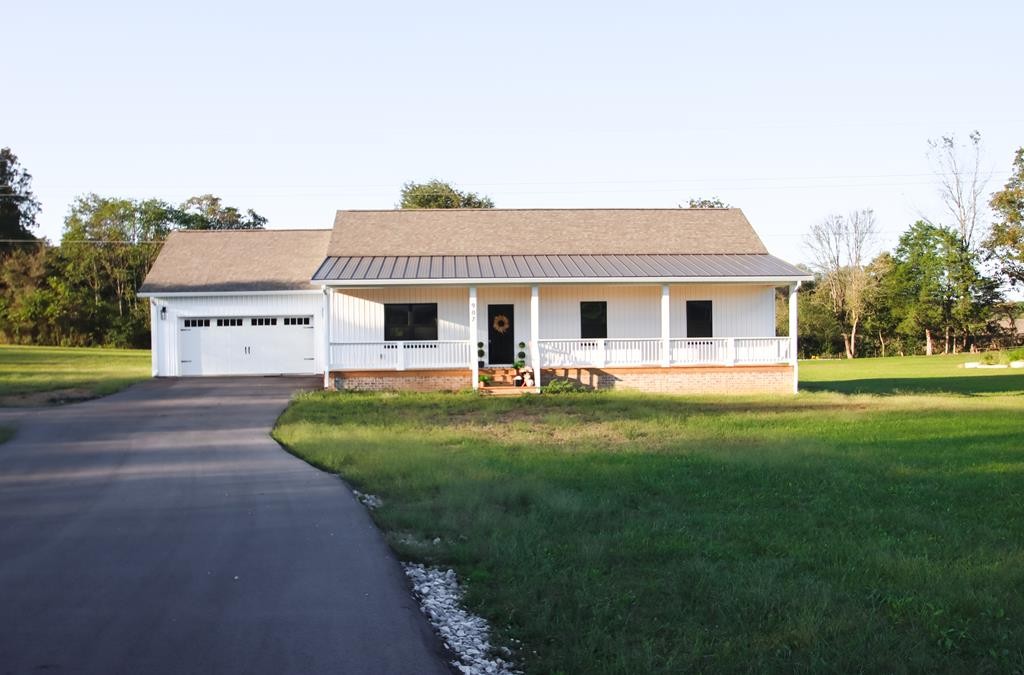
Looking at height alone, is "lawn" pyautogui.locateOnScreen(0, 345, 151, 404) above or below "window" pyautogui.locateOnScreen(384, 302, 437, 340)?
below

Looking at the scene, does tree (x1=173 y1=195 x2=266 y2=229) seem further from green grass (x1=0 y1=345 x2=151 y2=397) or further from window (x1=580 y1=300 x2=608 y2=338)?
window (x1=580 y1=300 x2=608 y2=338)

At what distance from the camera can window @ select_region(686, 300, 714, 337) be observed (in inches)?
1083

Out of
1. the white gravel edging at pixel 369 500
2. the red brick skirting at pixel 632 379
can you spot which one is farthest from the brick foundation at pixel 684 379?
the white gravel edging at pixel 369 500

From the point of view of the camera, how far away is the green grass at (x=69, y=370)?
24.5 metres

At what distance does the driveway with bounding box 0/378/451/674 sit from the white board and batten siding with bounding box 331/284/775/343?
1339cm

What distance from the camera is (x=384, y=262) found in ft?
88.4

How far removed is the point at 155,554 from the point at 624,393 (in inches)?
712

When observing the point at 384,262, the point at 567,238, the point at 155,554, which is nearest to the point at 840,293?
the point at 567,238

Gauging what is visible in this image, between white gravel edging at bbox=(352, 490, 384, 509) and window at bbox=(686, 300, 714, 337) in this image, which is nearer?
white gravel edging at bbox=(352, 490, 384, 509)

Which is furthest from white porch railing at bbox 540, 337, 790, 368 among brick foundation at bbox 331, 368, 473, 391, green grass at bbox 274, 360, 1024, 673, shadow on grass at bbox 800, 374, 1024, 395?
green grass at bbox 274, 360, 1024, 673

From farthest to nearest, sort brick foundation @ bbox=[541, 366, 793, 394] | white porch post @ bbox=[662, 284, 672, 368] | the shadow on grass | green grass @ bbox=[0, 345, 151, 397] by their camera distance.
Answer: the shadow on grass
brick foundation @ bbox=[541, 366, 793, 394]
white porch post @ bbox=[662, 284, 672, 368]
green grass @ bbox=[0, 345, 151, 397]

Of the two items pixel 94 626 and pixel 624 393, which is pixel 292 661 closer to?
pixel 94 626

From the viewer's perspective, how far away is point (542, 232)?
29.7m

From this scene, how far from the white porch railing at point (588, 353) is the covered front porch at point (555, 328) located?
0.09 feet
